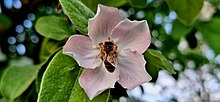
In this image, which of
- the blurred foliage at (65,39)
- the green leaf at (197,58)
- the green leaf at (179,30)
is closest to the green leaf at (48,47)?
the blurred foliage at (65,39)

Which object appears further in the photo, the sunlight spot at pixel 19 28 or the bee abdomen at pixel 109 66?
the sunlight spot at pixel 19 28

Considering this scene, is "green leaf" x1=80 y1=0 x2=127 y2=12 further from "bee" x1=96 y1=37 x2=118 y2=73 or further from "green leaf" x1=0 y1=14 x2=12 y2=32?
"green leaf" x1=0 y1=14 x2=12 y2=32

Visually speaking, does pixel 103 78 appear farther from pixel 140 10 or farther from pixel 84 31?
pixel 140 10

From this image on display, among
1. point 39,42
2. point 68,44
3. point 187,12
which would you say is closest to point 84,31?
point 68,44

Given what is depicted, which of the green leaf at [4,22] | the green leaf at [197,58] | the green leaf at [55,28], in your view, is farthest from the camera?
the green leaf at [197,58]

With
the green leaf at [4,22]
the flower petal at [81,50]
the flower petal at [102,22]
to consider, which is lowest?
the green leaf at [4,22]

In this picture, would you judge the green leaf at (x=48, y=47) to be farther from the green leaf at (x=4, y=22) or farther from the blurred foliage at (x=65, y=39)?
the green leaf at (x=4, y=22)

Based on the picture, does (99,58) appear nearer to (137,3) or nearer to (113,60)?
(113,60)
